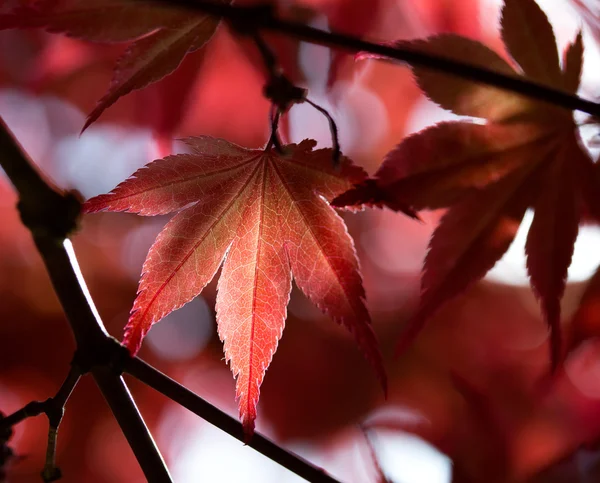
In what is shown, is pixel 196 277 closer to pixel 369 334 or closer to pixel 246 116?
pixel 369 334

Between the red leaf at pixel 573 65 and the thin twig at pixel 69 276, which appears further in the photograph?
the red leaf at pixel 573 65

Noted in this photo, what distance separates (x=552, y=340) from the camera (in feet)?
2.28

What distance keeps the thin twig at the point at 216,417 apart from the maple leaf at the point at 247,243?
18mm

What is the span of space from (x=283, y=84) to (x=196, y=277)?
0.88ft

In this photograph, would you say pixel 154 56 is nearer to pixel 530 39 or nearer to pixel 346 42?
pixel 346 42

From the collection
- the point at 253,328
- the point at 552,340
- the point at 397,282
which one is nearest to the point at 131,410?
the point at 253,328

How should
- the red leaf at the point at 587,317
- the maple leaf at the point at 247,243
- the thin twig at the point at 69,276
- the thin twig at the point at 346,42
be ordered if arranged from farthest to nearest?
the red leaf at the point at 587,317
the maple leaf at the point at 247,243
the thin twig at the point at 69,276
the thin twig at the point at 346,42

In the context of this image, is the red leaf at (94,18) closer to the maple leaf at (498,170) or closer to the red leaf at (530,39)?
→ the maple leaf at (498,170)

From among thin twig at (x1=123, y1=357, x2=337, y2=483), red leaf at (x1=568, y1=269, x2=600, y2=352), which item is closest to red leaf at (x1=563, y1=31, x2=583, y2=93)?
red leaf at (x1=568, y1=269, x2=600, y2=352)

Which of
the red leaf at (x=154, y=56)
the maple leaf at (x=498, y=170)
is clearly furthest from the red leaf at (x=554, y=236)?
the red leaf at (x=154, y=56)

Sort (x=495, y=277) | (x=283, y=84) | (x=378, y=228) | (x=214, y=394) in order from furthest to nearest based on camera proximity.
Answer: (x=378, y=228)
(x=214, y=394)
(x=495, y=277)
(x=283, y=84)

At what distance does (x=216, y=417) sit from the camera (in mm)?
567

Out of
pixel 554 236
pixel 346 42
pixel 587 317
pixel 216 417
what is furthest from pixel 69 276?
pixel 587 317

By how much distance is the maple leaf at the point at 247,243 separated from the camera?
1.98ft
